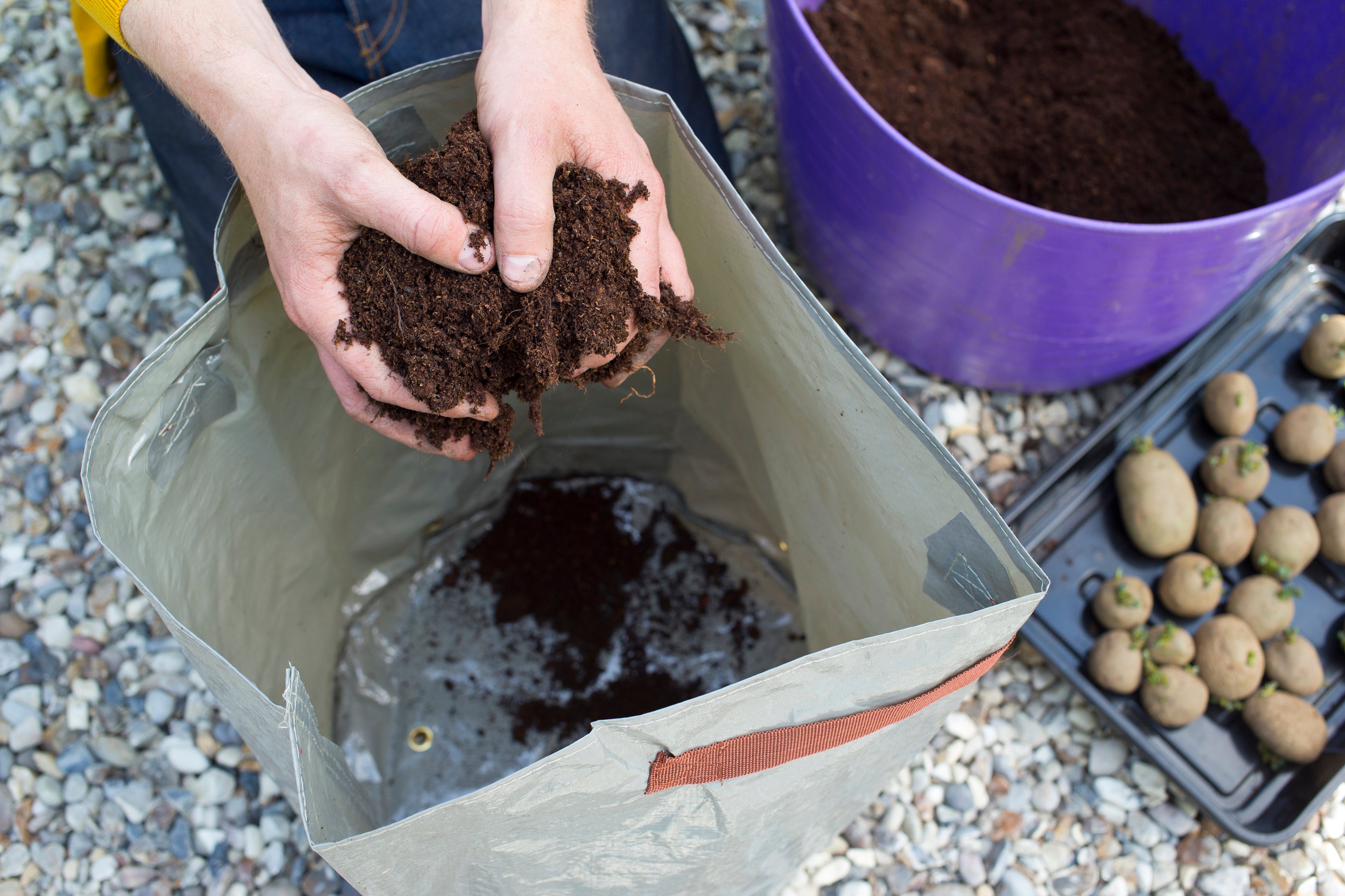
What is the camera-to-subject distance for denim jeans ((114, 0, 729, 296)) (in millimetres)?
1177

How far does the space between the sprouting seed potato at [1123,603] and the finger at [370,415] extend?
103 cm

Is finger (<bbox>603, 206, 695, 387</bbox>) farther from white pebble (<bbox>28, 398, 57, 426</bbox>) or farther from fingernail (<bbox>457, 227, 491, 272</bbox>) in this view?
white pebble (<bbox>28, 398, 57, 426</bbox>)

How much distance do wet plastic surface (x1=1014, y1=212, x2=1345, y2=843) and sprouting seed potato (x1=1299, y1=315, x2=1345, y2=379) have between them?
1.4 inches

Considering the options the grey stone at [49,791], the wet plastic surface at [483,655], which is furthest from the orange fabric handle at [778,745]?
the grey stone at [49,791]

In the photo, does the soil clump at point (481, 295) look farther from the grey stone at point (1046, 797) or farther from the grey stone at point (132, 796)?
the grey stone at point (1046, 797)

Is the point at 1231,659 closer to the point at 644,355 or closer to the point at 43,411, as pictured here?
the point at 644,355

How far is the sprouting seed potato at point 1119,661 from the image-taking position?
136 cm

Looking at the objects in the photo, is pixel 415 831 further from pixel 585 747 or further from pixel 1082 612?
pixel 1082 612

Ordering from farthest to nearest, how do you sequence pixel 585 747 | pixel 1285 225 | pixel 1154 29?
pixel 1154 29, pixel 1285 225, pixel 585 747

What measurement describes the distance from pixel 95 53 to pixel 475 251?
0.86m

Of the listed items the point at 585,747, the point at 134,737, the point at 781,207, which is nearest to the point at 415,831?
the point at 585,747

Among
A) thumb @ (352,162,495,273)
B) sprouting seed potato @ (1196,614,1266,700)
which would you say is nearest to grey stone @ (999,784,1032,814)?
sprouting seed potato @ (1196,614,1266,700)

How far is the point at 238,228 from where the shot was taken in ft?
3.06

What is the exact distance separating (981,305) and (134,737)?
1.47 m
